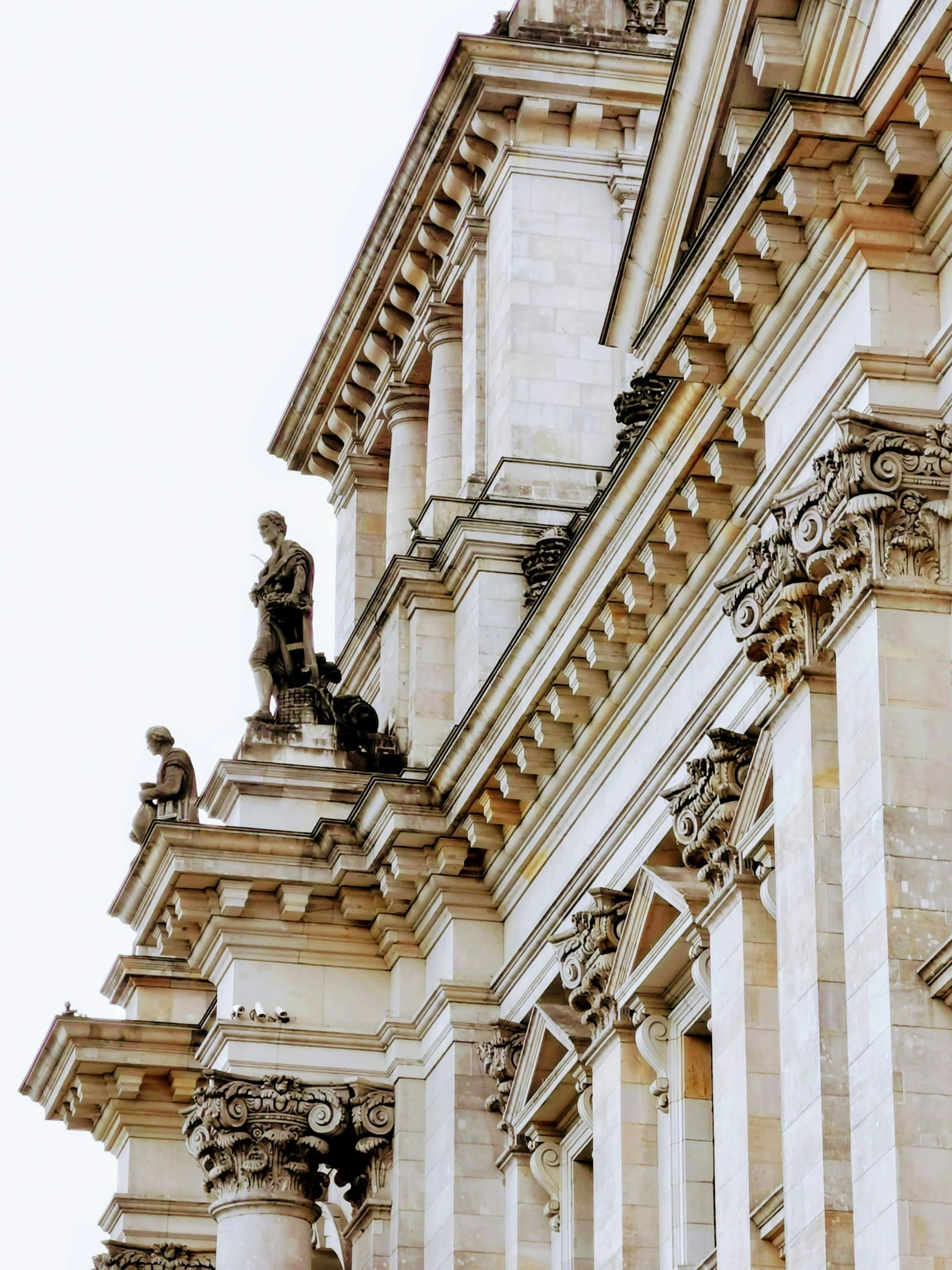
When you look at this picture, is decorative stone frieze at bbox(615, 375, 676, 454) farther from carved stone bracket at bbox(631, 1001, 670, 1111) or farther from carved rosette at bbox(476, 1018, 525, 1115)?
carved rosette at bbox(476, 1018, 525, 1115)

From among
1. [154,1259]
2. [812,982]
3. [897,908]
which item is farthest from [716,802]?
[154,1259]

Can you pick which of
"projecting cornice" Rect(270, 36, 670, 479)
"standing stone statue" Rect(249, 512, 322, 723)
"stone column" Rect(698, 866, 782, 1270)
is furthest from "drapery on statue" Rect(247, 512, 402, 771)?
"stone column" Rect(698, 866, 782, 1270)

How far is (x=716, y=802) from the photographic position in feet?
86.5

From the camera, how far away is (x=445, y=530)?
3803cm

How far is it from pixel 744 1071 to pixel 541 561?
36.9 feet

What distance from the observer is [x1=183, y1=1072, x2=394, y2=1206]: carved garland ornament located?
3416 cm

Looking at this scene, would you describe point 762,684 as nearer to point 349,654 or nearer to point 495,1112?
point 495,1112

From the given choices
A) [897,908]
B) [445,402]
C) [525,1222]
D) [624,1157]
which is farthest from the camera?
[445,402]

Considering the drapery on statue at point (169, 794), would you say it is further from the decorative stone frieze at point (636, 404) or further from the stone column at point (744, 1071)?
the stone column at point (744, 1071)

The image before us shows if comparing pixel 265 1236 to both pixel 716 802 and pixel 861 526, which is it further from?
pixel 861 526

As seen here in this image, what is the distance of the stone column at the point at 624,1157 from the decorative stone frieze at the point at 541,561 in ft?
22.0

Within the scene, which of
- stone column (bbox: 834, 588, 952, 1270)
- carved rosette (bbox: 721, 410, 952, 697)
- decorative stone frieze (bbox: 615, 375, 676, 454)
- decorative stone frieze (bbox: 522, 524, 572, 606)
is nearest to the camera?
stone column (bbox: 834, 588, 952, 1270)

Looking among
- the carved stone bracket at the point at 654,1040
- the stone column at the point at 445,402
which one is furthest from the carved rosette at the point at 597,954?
the stone column at the point at 445,402

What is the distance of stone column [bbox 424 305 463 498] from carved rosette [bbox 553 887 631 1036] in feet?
36.5
